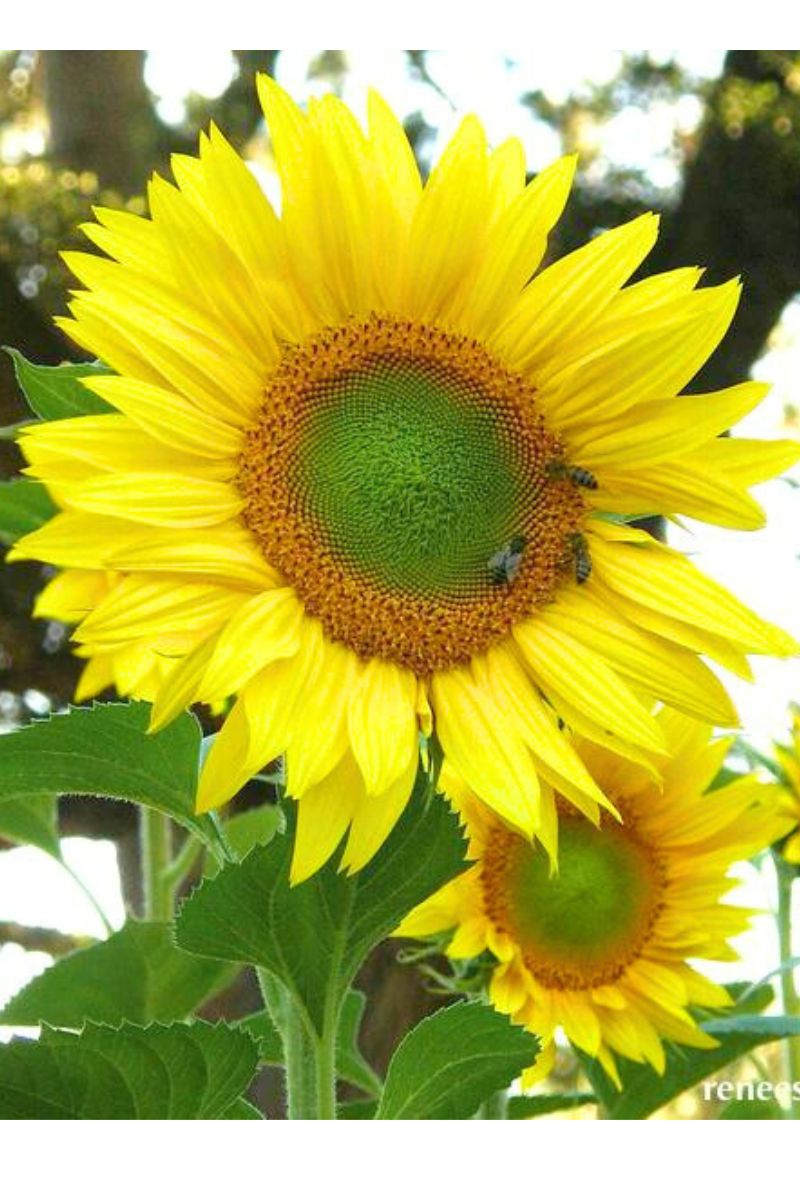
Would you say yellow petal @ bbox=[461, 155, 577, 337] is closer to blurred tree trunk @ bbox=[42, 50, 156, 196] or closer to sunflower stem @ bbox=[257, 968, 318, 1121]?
sunflower stem @ bbox=[257, 968, 318, 1121]

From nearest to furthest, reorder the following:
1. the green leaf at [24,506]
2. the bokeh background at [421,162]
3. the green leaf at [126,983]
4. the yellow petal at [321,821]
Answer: the yellow petal at [321,821] → the green leaf at [24,506] → the green leaf at [126,983] → the bokeh background at [421,162]

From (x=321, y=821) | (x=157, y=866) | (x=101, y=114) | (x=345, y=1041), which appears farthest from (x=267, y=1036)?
(x=101, y=114)

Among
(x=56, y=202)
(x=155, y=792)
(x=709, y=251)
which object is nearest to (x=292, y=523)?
(x=155, y=792)

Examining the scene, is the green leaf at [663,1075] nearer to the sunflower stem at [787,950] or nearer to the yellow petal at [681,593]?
the sunflower stem at [787,950]

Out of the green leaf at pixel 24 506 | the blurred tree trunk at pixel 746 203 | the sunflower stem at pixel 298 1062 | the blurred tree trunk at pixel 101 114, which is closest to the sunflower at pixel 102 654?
the green leaf at pixel 24 506

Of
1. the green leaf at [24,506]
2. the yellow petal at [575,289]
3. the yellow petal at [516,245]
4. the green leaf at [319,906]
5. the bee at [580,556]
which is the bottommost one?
the green leaf at [319,906]

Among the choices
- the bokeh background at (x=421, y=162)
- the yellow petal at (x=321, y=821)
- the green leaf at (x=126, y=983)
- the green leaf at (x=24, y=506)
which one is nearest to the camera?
the yellow petal at (x=321, y=821)

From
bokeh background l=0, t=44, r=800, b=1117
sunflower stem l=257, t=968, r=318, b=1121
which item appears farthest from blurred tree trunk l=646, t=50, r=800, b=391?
sunflower stem l=257, t=968, r=318, b=1121
